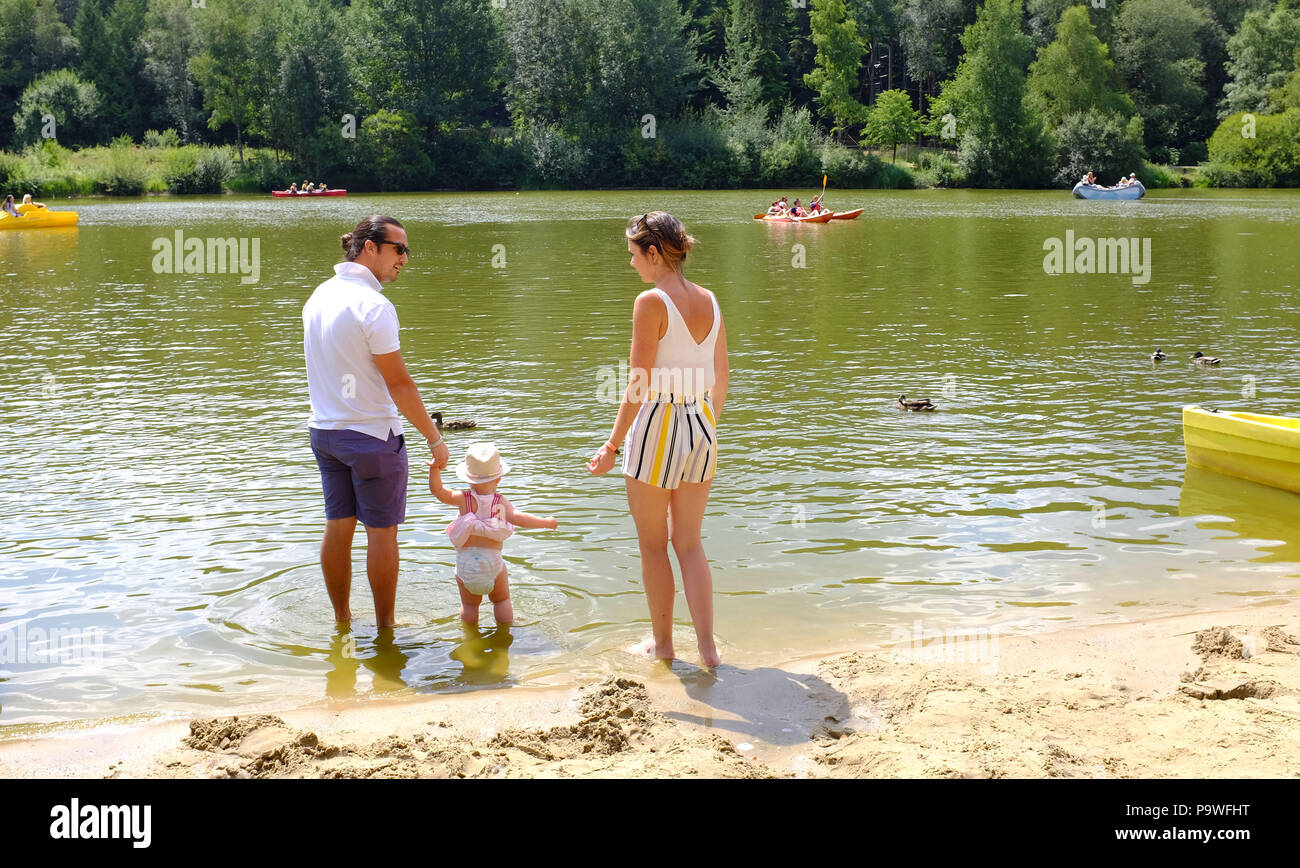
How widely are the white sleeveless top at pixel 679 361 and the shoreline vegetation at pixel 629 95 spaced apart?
234 feet

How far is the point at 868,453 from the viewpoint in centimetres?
1141

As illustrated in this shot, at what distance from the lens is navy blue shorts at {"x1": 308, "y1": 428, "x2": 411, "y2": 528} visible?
242 inches

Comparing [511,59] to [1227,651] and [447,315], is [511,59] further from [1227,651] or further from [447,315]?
[1227,651]

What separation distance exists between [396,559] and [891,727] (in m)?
2.93

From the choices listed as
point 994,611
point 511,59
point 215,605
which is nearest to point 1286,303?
point 994,611

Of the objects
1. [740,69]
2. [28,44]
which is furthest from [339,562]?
[28,44]

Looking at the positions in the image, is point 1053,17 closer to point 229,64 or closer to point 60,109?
point 229,64

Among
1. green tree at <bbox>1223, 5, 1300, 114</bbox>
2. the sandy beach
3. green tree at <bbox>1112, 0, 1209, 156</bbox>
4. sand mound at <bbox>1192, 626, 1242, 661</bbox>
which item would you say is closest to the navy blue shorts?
the sandy beach

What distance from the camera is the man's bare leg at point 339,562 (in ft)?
21.3

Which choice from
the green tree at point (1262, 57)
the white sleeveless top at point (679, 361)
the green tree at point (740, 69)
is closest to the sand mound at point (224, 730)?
the white sleeveless top at point (679, 361)

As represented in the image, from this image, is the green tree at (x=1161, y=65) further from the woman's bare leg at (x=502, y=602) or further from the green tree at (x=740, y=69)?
the woman's bare leg at (x=502, y=602)

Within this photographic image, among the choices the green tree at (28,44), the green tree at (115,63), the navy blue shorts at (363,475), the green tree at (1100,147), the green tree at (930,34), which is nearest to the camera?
the navy blue shorts at (363,475)

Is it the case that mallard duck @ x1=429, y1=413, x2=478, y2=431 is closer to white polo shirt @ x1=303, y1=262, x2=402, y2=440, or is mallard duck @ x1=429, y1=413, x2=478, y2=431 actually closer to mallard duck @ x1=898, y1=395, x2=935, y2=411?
mallard duck @ x1=898, y1=395, x2=935, y2=411

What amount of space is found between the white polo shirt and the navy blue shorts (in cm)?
6
